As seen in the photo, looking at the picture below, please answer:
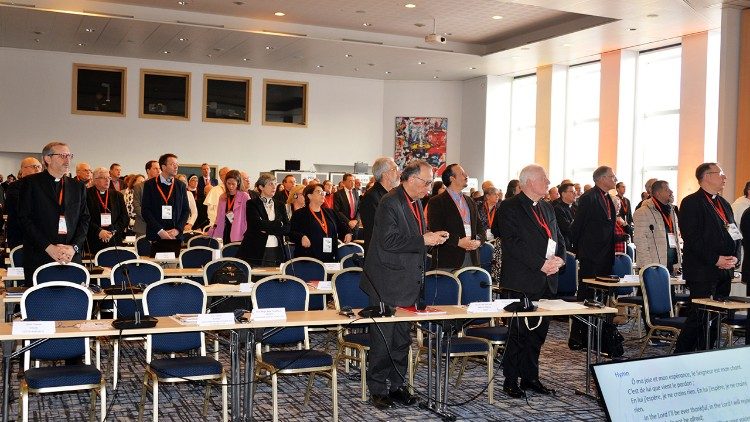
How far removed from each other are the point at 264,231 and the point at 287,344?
2.74 metres

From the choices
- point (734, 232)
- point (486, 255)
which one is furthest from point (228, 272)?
point (734, 232)

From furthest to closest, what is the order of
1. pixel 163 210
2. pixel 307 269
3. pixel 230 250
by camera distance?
pixel 230 250 → pixel 163 210 → pixel 307 269

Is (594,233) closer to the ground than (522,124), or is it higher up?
closer to the ground

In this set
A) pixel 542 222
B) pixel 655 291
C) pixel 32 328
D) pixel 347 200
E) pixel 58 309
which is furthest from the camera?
pixel 347 200

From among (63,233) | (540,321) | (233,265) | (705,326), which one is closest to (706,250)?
(705,326)

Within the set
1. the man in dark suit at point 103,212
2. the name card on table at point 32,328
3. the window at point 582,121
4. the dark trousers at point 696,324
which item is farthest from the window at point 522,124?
the name card on table at point 32,328

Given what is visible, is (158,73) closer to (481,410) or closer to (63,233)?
(63,233)

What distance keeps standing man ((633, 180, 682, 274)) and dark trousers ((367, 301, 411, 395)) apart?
3.80 m

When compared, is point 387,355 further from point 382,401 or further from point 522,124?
point 522,124

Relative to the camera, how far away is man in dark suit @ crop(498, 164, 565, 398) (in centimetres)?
575

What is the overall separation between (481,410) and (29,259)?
3.67 metres

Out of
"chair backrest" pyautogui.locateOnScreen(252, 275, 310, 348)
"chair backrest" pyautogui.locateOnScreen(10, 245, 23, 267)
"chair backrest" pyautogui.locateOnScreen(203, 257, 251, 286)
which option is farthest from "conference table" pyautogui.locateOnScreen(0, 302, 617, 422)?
"chair backrest" pyautogui.locateOnScreen(10, 245, 23, 267)

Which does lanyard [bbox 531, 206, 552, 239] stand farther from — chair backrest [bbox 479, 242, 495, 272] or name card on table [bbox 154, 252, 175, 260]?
name card on table [bbox 154, 252, 175, 260]

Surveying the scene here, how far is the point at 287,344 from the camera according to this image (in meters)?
5.71
